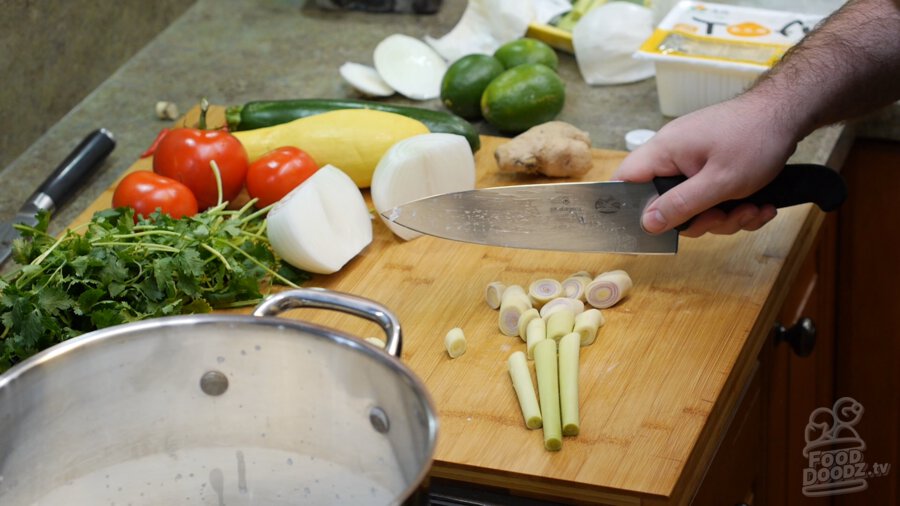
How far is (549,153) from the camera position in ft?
5.06

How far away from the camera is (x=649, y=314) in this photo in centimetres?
130

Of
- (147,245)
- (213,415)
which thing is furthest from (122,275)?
(213,415)

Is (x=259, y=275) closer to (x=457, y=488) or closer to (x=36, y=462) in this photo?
(x=457, y=488)

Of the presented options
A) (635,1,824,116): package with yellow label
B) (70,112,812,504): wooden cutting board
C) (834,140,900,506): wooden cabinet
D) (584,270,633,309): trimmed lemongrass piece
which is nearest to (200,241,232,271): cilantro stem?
(70,112,812,504): wooden cutting board

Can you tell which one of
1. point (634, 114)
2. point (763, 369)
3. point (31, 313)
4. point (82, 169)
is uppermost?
point (31, 313)

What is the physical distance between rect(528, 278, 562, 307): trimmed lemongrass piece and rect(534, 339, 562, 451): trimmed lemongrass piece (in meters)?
0.11

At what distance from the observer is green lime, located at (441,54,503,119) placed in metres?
1.78

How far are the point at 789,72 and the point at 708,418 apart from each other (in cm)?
47

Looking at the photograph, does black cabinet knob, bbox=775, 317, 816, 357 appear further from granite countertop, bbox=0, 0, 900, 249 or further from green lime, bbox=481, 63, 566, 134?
green lime, bbox=481, 63, 566, 134

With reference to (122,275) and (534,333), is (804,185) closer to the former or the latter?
(534,333)

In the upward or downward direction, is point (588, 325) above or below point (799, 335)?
above

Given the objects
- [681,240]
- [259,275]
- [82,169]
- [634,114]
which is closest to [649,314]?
[681,240]

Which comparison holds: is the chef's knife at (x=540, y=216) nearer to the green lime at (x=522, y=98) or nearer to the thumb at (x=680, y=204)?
the thumb at (x=680, y=204)

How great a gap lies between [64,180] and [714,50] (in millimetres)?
1025
